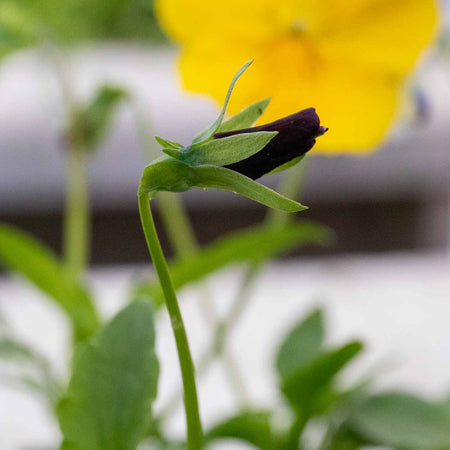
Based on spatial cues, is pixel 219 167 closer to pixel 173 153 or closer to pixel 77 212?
pixel 173 153

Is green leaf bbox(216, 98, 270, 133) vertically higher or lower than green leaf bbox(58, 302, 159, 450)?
higher

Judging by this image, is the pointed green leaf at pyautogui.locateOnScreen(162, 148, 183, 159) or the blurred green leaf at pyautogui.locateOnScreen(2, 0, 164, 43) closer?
the pointed green leaf at pyautogui.locateOnScreen(162, 148, 183, 159)

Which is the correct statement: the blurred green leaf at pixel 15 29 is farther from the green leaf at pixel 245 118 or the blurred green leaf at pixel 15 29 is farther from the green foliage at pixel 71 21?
the green leaf at pixel 245 118

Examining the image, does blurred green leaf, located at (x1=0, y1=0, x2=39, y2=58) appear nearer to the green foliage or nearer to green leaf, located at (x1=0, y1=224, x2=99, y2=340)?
the green foliage

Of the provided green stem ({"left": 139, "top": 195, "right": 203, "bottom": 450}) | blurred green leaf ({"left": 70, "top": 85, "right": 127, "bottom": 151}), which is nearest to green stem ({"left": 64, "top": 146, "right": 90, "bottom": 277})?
blurred green leaf ({"left": 70, "top": 85, "right": 127, "bottom": 151})

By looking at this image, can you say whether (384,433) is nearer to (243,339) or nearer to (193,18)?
(193,18)

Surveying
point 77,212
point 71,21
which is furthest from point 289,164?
point 71,21
